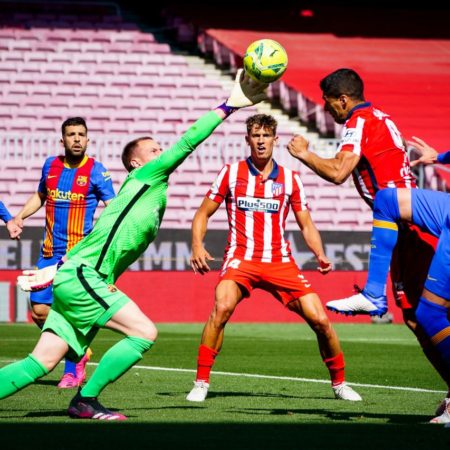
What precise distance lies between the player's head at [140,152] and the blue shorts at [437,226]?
170 cm

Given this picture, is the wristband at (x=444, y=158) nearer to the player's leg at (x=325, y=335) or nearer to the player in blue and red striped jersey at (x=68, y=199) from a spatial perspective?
the player's leg at (x=325, y=335)

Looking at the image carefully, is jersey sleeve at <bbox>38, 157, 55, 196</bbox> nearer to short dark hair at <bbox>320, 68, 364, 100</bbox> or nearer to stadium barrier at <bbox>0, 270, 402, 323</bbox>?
short dark hair at <bbox>320, 68, 364, 100</bbox>

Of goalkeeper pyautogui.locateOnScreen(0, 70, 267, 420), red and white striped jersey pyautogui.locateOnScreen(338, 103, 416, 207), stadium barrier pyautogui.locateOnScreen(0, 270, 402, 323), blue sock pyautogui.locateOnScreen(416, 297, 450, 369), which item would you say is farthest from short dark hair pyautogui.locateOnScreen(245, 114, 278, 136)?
stadium barrier pyautogui.locateOnScreen(0, 270, 402, 323)

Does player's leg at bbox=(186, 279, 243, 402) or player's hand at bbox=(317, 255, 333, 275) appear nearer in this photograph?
player's leg at bbox=(186, 279, 243, 402)

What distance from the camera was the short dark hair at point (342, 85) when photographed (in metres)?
8.15

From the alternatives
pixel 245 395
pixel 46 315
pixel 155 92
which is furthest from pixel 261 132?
pixel 155 92

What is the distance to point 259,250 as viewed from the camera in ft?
31.7

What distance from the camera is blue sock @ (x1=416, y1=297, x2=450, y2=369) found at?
7.43m

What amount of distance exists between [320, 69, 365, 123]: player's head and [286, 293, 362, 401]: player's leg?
1.76 m

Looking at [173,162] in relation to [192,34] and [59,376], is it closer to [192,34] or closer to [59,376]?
[59,376]

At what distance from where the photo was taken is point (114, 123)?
25.5 metres

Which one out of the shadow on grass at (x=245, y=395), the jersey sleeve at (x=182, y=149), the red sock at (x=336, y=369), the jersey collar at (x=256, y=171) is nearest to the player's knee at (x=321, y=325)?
the red sock at (x=336, y=369)

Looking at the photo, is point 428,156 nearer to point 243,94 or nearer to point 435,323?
point 435,323

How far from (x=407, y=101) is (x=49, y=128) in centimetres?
872
